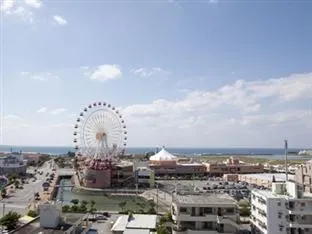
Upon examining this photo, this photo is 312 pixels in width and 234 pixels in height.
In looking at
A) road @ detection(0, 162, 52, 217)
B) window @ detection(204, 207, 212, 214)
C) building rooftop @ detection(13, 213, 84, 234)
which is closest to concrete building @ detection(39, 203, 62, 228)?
Result: building rooftop @ detection(13, 213, 84, 234)

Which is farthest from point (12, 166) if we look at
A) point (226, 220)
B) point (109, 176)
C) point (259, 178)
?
point (226, 220)

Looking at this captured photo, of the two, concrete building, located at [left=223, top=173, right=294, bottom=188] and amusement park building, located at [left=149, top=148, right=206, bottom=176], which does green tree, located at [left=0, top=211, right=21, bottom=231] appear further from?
amusement park building, located at [left=149, top=148, right=206, bottom=176]

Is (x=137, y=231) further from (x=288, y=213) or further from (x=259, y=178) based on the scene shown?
(x=259, y=178)

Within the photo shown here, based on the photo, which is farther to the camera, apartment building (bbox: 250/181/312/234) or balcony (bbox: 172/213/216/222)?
balcony (bbox: 172/213/216/222)

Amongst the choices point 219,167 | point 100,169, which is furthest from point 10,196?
point 219,167

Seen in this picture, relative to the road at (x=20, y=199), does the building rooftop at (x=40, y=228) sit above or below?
above

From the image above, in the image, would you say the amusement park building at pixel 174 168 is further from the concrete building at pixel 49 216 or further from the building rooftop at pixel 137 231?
the concrete building at pixel 49 216

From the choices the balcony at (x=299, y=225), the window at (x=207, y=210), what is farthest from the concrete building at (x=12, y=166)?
the balcony at (x=299, y=225)
